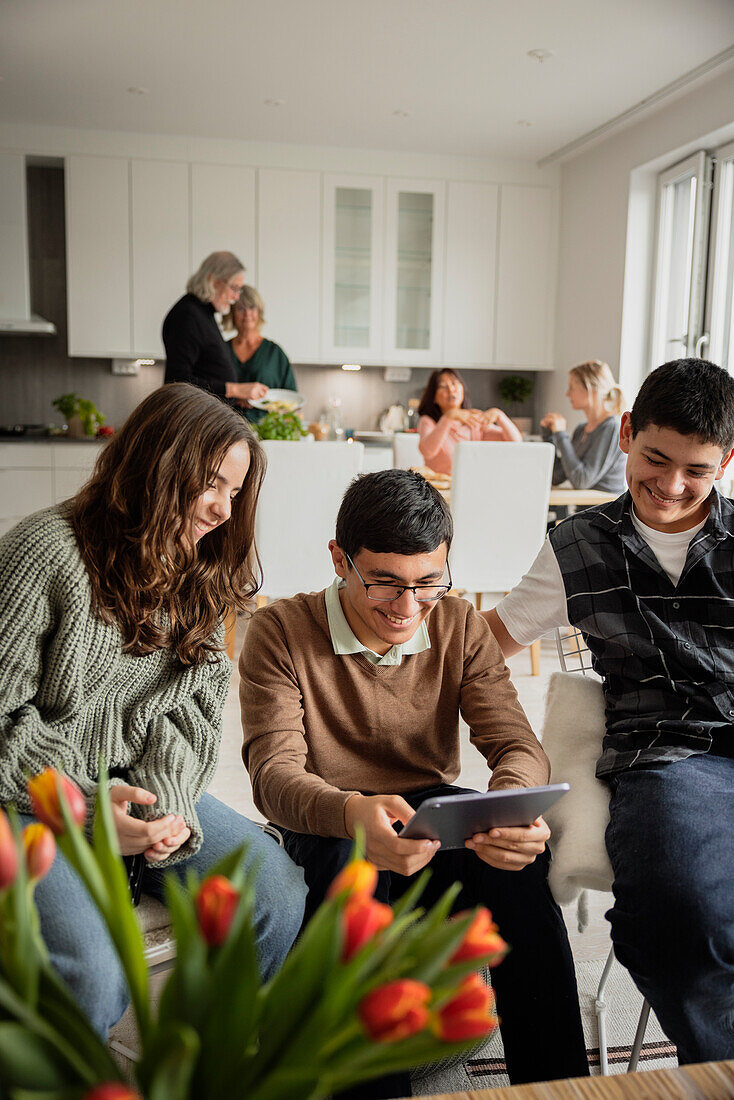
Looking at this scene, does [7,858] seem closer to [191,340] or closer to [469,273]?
[191,340]

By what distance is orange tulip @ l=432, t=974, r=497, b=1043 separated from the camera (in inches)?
20.0

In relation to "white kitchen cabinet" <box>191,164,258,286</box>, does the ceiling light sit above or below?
above

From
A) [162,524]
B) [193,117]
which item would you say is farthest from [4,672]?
[193,117]

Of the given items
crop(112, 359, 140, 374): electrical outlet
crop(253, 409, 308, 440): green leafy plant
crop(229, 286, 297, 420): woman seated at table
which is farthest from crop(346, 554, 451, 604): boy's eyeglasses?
crop(112, 359, 140, 374): electrical outlet

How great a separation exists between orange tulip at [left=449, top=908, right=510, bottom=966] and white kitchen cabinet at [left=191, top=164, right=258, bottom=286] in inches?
219

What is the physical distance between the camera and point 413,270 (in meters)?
6.01

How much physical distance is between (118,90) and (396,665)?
14.5 ft

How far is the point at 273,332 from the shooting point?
5.86m

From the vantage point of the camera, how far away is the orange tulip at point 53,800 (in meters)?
0.58

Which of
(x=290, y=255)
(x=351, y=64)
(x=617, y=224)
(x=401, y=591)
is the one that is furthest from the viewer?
(x=290, y=255)

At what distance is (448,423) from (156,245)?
247 centimetres

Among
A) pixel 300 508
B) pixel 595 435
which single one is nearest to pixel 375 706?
pixel 300 508

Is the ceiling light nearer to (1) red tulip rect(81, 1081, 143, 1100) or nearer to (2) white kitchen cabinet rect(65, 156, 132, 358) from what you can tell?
(2) white kitchen cabinet rect(65, 156, 132, 358)

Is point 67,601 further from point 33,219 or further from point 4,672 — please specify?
point 33,219
